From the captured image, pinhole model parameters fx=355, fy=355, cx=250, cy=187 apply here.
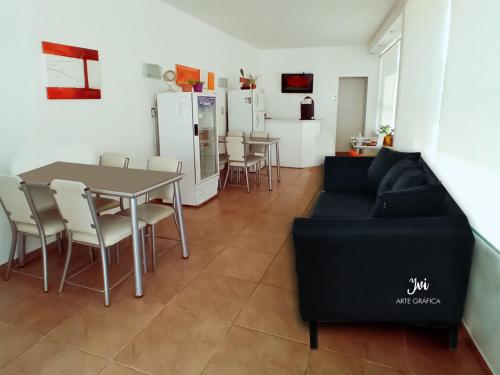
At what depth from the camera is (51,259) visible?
10.2 ft

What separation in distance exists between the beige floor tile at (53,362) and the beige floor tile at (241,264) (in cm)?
115

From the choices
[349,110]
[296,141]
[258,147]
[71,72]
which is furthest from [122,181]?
[349,110]

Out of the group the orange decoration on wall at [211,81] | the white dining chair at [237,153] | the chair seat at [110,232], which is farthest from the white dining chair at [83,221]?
the orange decoration on wall at [211,81]

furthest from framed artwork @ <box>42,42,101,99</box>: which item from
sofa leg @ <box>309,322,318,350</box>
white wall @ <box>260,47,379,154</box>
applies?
white wall @ <box>260,47,379,154</box>

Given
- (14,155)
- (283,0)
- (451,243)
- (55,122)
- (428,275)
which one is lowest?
(428,275)

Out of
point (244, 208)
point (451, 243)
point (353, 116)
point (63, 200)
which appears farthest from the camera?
point (353, 116)

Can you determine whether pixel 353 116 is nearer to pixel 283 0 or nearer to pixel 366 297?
pixel 283 0

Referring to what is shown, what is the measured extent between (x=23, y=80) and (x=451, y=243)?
130 inches

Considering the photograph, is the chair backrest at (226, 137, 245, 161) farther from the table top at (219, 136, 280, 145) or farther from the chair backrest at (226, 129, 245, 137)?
the chair backrest at (226, 129, 245, 137)

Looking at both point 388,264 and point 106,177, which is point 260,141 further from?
point 388,264

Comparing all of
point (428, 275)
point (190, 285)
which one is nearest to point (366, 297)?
point (428, 275)

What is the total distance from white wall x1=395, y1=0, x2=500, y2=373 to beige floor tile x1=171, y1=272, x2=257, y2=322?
54.5 inches

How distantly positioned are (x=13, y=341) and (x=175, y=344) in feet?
3.09

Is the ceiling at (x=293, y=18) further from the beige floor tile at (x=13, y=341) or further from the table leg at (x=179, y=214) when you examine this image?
the beige floor tile at (x=13, y=341)
